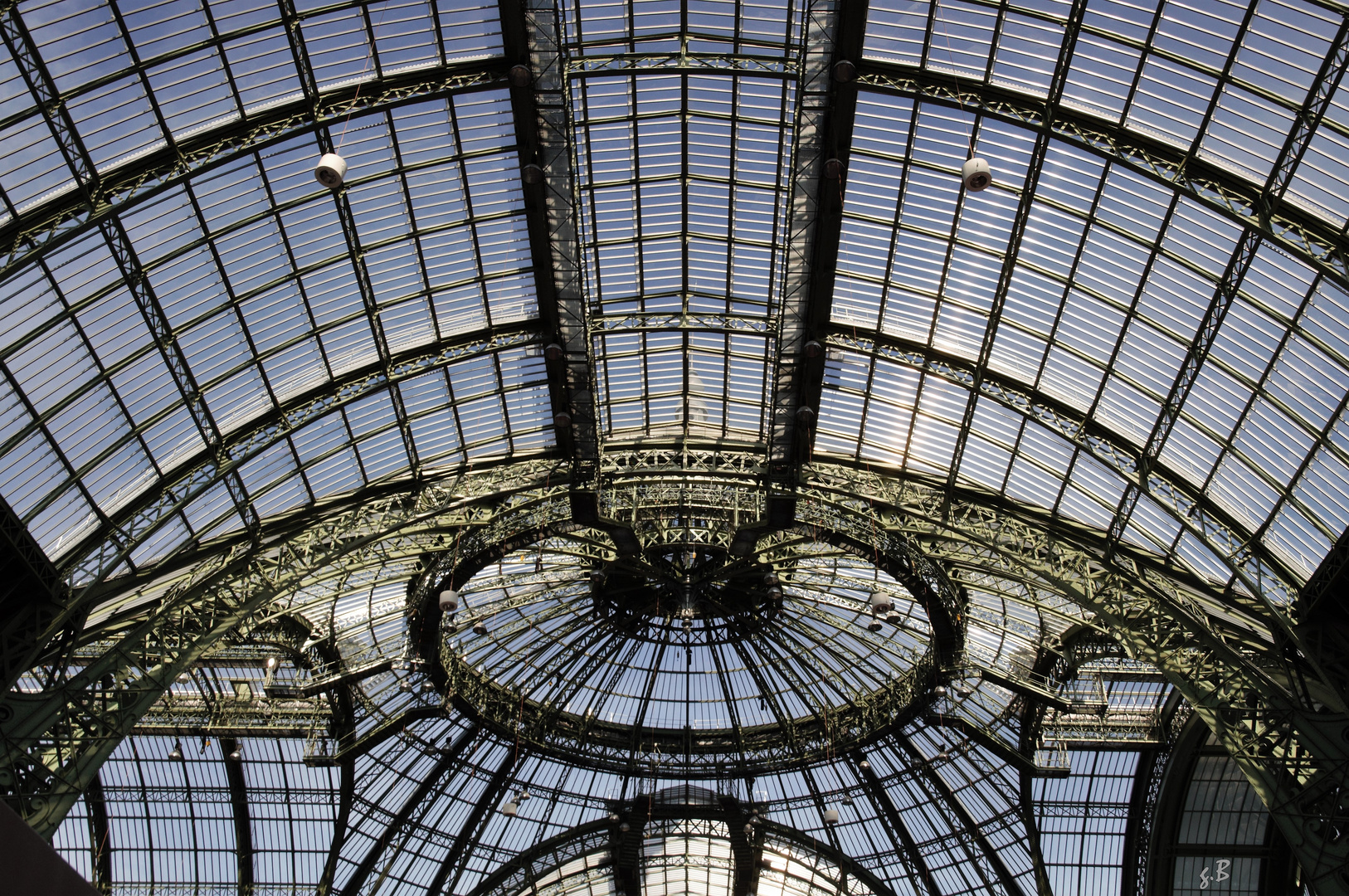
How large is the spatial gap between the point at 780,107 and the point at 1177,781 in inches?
1280

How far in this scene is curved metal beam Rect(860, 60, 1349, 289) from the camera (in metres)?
24.1

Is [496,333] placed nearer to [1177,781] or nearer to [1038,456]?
[1038,456]

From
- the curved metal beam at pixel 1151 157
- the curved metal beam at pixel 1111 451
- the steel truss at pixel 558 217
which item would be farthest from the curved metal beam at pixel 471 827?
the curved metal beam at pixel 1151 157

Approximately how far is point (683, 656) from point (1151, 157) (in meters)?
31.6

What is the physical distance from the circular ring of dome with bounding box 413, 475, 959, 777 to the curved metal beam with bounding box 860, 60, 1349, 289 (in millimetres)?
16410

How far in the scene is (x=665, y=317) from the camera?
116 feet

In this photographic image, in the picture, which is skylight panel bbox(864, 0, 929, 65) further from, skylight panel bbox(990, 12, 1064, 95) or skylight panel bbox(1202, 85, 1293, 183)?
skylight panel bbox(1202, 85, 1293, 183)

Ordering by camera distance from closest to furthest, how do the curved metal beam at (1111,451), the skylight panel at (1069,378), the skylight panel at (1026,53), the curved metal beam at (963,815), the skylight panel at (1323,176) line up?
the skylight panel at (1323,176)
the skylight panel at (1026,53)
the curved metal beam at (1111,451)
the skylight panel at (1069,378)
the curved metal beam at (963,815)

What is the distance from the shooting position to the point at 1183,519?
30422 mm

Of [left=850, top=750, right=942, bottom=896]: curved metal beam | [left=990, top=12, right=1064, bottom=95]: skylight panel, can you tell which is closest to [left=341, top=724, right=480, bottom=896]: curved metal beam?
[left=850, top=750, right=942, bottom=896]: curved metal beam

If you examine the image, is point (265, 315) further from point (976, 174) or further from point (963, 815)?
point (963, 815)

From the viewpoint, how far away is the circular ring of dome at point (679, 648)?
132ft

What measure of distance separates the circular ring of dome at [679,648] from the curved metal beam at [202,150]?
16.5 metres

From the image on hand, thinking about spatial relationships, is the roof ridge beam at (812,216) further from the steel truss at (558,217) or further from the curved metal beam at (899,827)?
the curved metal beam at (899,827)
